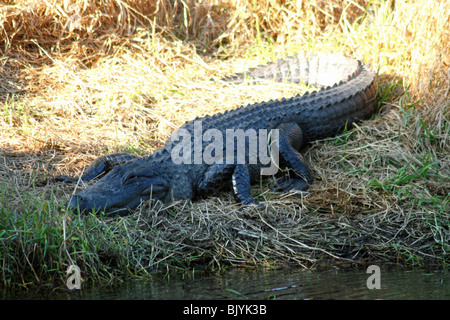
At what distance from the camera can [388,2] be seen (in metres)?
6.56

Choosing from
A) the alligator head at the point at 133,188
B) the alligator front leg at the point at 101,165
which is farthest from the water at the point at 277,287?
the alligator front leg at the point at 101,165

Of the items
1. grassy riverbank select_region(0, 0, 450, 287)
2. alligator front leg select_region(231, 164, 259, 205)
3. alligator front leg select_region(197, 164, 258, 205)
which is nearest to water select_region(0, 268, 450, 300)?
grassy riverbank select_region(0, 0, 450, 287)

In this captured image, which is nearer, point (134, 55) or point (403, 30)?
point (403, 30)

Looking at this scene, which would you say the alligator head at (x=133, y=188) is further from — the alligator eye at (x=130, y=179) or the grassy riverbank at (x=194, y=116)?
the grassy riverbank at (x=194, y=116)

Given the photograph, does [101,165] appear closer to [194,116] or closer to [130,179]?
[130,179]

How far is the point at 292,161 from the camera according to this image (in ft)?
14.6

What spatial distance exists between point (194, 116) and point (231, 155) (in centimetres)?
138

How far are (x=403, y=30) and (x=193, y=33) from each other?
3.07m

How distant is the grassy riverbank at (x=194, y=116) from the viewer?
127 inches

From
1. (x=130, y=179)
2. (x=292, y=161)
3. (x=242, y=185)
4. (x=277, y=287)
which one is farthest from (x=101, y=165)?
(x=277, y=287)
